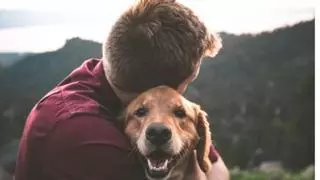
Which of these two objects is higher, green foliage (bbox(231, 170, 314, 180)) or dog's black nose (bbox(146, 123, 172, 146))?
dog's black nose (bbox(146, 123, 172, 146))

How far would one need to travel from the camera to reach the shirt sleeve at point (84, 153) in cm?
112

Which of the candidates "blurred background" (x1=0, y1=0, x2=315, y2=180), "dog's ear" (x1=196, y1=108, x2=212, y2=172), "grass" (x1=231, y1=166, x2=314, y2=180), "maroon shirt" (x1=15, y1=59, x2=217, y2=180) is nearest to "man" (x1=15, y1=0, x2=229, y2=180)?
"maroon shirt" (x1=15, y1=59, x2=217, y2=180)

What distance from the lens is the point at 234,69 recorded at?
1516 mm

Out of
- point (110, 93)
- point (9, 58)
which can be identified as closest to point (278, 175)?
point (110, 93)

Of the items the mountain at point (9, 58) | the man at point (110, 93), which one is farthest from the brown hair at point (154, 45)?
the mountain at point (9, 58)

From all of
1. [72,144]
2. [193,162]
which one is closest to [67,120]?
[72,144]

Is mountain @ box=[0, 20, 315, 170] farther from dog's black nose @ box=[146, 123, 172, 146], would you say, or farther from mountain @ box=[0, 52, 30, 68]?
dog's black nose @ box=[146, 123, 172, 146]

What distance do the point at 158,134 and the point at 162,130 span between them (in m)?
0.01

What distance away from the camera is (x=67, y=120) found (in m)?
1.13

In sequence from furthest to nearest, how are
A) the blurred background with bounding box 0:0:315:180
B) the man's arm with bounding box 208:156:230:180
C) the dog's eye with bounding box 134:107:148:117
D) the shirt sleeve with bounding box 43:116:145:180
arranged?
the blurred background with bounding box 0:0:315:180 < the man's arm with bounding box 208:156:230:180 < the dog's eye with bounding box 134:107:148:117 < the shirt sleeve with bounding box 43:116:145:180

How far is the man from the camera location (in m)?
1.12

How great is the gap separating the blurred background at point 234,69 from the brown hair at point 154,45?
0.24 metres

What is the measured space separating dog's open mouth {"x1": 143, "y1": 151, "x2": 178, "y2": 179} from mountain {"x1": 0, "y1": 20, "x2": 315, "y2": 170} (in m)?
0.26

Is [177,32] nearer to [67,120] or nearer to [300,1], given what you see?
[67,120]
